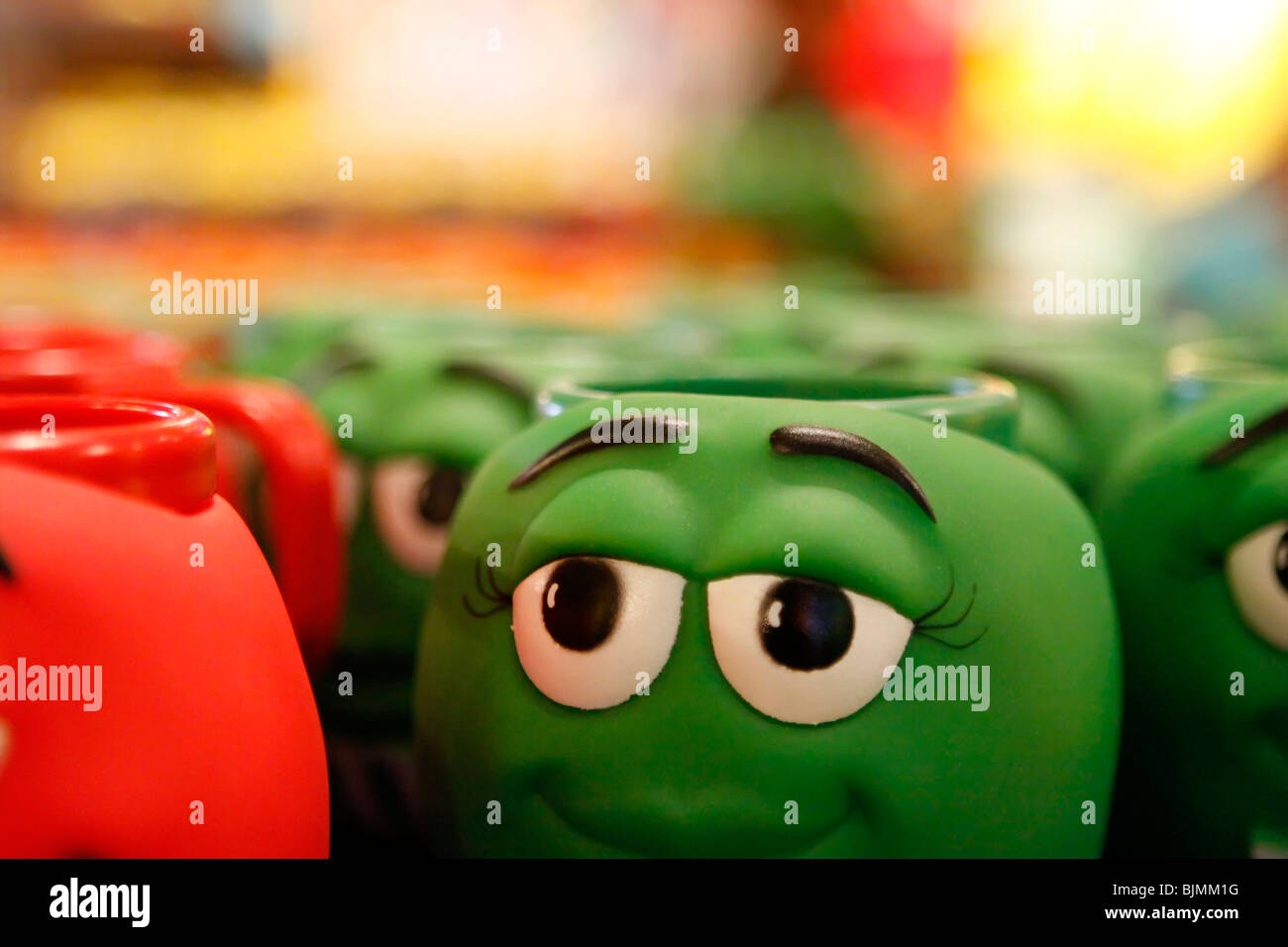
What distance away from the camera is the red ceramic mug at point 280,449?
922 millimetres

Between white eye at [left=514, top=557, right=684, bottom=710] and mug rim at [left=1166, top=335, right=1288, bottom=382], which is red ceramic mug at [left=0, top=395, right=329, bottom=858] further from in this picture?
mug rim at [left=1166, top=335, right=1288, bottom=382]

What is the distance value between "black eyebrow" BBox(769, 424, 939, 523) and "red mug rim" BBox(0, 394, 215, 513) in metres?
0.28

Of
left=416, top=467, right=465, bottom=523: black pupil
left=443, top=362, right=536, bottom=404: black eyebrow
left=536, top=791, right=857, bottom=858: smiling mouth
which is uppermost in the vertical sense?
left=443, top=362, right=536, bottom=404: black eyebrow

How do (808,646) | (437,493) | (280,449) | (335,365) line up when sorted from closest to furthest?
(808,646) < (280,449) < (437,493) < (335,365)

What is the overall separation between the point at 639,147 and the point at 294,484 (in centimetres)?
333

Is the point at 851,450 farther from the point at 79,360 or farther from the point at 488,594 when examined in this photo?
the point at 79,360

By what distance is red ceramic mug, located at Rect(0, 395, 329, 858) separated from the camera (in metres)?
0.58

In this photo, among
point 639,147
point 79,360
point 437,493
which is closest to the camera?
point 79,360

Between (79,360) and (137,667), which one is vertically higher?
(79,360)

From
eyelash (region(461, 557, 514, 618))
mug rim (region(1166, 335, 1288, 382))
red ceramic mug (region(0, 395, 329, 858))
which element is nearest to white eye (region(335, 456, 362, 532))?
eyelash (region(461, 557, 514, 618))

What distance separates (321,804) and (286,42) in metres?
3.76

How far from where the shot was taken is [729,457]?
29.3 inches

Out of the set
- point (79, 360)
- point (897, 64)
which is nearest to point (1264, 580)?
point (79, 360)

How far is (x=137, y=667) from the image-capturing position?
1.95 ft
